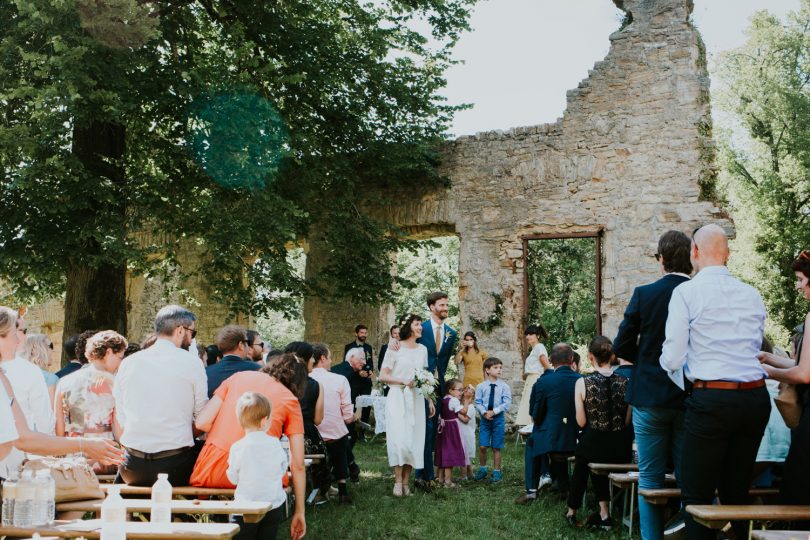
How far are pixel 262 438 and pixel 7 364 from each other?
169cm

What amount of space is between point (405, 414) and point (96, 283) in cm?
547

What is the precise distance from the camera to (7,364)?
4.62 m

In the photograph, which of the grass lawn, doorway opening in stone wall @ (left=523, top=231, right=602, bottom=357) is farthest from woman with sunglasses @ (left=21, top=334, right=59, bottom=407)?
doorway opening in stone wall @ (left=523, top=231, right=602, bottom=357)

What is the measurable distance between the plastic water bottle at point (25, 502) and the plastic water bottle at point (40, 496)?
1cm

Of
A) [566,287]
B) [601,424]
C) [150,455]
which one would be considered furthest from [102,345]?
[566,287]

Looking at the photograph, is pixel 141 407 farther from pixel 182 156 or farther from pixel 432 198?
pixel 432 198

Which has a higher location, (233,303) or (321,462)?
(233,303)

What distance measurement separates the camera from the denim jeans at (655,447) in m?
4.58

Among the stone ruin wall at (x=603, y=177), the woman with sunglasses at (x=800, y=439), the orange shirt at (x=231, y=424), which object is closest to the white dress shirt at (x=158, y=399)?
the orange shirt at (x=231, y=424)

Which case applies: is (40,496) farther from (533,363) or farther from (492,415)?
(533,363)

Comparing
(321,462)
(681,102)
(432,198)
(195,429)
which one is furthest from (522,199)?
(195,429)

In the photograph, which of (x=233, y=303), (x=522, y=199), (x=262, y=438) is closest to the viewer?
(x=262, y=438)

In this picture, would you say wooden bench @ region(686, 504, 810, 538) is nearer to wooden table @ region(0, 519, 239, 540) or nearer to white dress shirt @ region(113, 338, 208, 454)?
wooden table @ region(0, 519, 239, 540)

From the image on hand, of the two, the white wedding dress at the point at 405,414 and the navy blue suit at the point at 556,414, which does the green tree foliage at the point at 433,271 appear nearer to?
the white wedding dress at the point at 405,414
